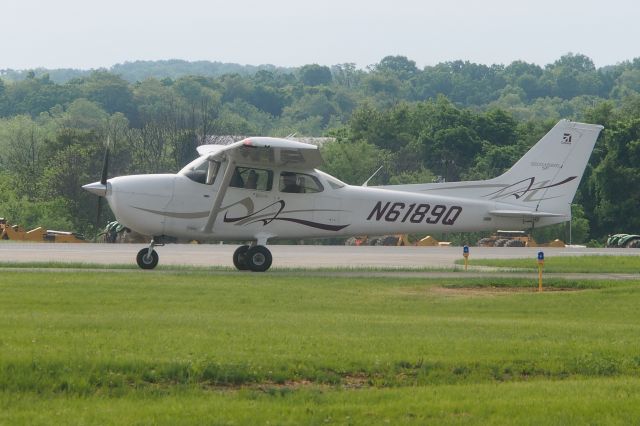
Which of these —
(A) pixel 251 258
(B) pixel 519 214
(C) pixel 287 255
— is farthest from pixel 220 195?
(C) pixel 287 255

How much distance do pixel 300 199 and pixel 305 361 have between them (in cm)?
1457

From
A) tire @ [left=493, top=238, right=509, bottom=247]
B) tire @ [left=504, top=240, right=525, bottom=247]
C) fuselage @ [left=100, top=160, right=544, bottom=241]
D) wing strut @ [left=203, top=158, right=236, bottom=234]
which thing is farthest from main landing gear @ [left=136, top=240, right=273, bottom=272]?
tire @ [left=493, top=238, right=509, bottom=247]

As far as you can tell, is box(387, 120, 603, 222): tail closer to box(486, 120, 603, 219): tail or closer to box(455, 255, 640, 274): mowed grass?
box(486, 120, 603, 219): tail

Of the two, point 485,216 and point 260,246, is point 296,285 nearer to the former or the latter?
point 260,246

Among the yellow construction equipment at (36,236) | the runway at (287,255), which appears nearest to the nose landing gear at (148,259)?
the runway at (287,255)

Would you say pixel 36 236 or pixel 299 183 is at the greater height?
pixel 299 183

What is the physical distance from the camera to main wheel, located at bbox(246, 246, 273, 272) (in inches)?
1116

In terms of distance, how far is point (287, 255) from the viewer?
3712 centimetres

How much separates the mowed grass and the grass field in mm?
10931

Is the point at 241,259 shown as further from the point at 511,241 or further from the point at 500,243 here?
the point at 500,243

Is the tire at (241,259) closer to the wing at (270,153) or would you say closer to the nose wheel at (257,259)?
the nose wheel at (257,259)

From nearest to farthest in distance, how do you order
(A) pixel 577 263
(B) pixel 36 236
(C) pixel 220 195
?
(C) pixel 220 195 < (A) pixel 577 263 < (B) pixel 36 236

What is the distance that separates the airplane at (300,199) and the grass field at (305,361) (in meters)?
6.51

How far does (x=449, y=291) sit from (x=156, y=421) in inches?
531
